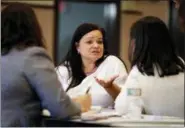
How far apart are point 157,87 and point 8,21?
2.21 ft

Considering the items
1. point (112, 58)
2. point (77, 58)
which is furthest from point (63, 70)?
point (112, 58)

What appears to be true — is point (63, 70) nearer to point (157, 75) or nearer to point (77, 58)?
point (77, 58)

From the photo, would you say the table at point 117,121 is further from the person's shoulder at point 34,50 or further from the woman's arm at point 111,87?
the person's shoulder at point 34,50

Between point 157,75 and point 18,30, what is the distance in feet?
2.02

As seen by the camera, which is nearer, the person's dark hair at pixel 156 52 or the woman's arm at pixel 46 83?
the woman's arm at pixel 46 83

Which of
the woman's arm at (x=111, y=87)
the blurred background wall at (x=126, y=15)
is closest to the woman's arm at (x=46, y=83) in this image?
the woman's arm at (x=111, y=87)

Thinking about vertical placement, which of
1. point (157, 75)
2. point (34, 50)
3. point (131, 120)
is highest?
point (34, 50)

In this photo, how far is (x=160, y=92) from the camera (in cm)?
170

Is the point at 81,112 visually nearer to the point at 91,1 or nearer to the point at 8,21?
the point at 8,21

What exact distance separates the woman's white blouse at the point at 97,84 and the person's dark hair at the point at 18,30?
0.25 meters

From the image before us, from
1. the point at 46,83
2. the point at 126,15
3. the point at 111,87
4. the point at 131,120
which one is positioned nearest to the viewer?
the point at 46,83

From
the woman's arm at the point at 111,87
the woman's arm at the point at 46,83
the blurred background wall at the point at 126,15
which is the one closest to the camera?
the woman's arm at the point at 46,83

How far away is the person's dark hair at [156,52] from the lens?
168 cm

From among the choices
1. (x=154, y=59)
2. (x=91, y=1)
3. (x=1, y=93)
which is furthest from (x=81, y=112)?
(x=91, y=1)
